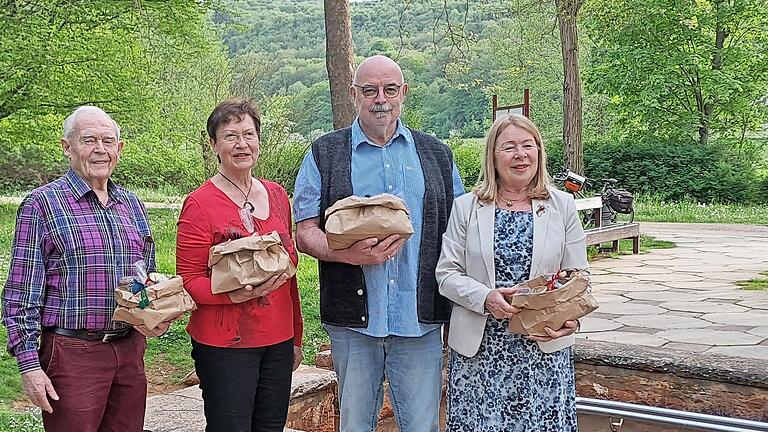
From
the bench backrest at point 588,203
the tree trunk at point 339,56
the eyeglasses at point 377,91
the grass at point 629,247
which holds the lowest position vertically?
the grass at point 629,247

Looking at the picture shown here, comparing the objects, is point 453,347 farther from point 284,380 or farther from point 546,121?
point 546,121

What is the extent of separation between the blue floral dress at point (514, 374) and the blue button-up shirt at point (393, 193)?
239 mm

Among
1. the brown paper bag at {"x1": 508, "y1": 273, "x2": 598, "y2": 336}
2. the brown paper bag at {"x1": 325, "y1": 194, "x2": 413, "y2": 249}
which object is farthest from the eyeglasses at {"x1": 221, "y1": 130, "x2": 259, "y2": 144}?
the brown paper bag at {"x1": 508, "y1": 273, "x2": 598, "y2": 336}

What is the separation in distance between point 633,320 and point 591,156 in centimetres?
1520

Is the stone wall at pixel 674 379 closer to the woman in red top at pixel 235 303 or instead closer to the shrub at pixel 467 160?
the woman in red top at pixel 235 303

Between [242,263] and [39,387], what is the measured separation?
71cm

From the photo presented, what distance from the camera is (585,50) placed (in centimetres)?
3030

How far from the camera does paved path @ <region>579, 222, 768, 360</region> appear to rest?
5773mm

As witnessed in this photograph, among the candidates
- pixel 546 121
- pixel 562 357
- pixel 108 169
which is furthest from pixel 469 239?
pixel 546 121

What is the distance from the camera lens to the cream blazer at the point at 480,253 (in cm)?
288

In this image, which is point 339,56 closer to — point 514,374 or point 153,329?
point 514,374

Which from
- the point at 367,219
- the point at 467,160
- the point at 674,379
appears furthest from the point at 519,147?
the point at 467,160

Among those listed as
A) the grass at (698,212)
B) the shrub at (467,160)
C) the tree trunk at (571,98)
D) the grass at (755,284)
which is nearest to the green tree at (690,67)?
the grass at (698,212)

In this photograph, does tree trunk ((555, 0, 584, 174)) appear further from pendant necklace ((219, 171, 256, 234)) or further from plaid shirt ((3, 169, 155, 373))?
plaid shirt ((3, 169, 155, 373))
